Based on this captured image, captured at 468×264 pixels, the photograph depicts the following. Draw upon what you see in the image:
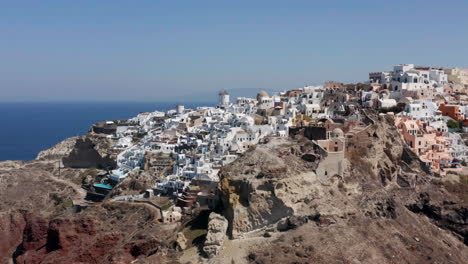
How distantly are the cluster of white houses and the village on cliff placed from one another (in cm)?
8

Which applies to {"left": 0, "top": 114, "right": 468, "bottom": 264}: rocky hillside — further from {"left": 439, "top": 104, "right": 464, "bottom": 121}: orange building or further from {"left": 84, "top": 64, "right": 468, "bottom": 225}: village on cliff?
{"left": 439, "top": 104, "right": 464, "bottom": 121}: orange building

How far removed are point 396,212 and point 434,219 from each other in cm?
606

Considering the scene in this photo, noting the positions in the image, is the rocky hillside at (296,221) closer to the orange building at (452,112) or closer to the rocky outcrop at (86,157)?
the orange building at (452,112)

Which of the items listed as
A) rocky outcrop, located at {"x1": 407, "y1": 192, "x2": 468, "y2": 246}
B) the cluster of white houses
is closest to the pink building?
the cluster of white houses

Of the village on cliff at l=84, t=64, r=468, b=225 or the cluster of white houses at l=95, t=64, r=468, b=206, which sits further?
the cluster of white houses at l=95, t=64, r=468, b=206

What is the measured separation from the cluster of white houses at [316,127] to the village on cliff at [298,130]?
8 cm

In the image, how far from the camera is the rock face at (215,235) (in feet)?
86.5

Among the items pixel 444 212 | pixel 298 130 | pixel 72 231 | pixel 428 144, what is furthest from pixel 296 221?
pixel 428 144

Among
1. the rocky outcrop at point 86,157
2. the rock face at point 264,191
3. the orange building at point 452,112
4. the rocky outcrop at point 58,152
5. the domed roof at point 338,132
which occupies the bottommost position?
the rocky outcrop at point 58,152

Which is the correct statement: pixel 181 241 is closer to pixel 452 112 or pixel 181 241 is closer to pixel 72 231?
pixel 72 231

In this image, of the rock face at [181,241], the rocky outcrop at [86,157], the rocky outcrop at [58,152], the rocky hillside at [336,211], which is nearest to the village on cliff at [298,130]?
the rocky hillside at [336,211]

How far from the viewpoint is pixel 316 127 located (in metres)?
36.5

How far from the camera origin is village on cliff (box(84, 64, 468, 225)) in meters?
38.1

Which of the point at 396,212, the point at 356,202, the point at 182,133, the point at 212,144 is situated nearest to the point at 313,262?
the point at 356,202
